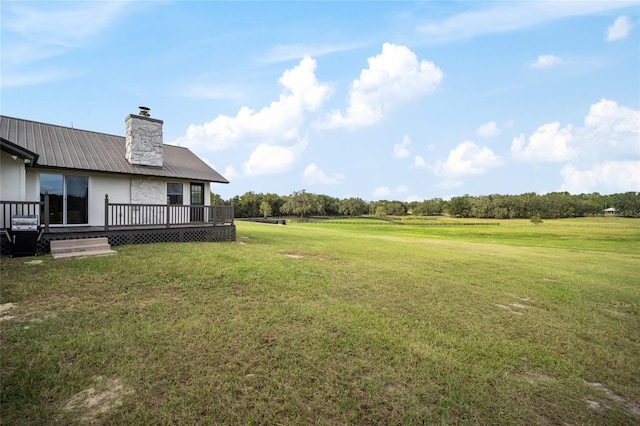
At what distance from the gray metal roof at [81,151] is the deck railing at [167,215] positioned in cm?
156

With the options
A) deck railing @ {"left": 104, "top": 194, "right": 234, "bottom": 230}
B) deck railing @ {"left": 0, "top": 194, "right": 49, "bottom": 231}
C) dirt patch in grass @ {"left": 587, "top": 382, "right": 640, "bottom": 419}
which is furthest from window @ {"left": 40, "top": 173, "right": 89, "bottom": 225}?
dirt patch in grass @ {"left": 587, "top": 382, "right": 640, "bottom": 419}

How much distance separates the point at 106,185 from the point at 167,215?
316 cm

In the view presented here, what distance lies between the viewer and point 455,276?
935 centimetres

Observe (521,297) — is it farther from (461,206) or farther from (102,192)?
(461,206)

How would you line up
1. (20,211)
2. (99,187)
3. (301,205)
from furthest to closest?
(301,205) → (99,187) → (20,211)

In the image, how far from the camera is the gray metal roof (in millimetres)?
11430

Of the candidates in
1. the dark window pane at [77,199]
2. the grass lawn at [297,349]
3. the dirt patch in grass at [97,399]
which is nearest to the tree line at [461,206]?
the dark window pane at [77,199]

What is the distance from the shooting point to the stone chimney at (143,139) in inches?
529

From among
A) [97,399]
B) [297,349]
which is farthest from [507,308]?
[97,399]

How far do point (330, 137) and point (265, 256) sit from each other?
3275cm

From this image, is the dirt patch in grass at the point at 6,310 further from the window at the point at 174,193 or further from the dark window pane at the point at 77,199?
the window at the point at 174,193

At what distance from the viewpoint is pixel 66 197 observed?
11789 millimetres

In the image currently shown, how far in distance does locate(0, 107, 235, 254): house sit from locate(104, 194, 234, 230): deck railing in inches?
1.6

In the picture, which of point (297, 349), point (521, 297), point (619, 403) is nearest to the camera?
point (619, 403)
